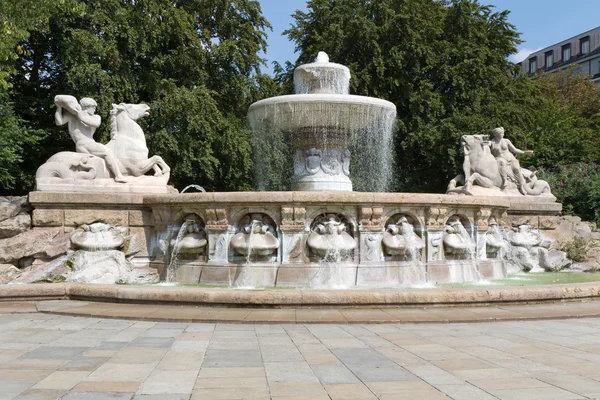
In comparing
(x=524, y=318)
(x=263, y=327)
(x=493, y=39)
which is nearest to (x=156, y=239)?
(x=263, y=327)

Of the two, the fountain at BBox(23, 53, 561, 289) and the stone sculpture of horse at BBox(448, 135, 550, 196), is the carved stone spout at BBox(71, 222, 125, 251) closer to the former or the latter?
the fountain at BBox(23, 53, 561, 289)

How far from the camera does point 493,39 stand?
28766 mm

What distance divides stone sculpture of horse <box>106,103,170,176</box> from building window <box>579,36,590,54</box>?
63672 mm

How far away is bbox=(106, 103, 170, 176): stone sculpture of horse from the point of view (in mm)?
10969

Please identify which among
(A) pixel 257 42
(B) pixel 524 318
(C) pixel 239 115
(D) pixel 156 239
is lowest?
(B) pixel 524 318

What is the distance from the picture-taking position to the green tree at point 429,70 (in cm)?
2602

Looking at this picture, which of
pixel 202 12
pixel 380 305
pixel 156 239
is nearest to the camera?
pixel 380 305

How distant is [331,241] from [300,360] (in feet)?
13.1

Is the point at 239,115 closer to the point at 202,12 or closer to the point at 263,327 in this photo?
the point at 202,12

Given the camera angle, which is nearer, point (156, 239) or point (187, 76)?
point (156, 239)

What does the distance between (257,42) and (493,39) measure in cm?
1106

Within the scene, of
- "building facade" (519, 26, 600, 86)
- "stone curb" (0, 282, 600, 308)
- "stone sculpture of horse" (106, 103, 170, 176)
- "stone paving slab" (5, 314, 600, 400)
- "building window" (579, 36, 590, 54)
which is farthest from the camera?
"building window" (579, 36, 590, 54)

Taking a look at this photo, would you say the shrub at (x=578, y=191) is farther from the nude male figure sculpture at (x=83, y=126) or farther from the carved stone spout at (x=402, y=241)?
the nude male figure sculpture at (x=83, y=126)

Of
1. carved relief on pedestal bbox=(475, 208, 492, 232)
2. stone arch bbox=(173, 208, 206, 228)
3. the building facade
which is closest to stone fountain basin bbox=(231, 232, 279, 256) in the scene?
stone arch bbox=(173, 208, 206, 228)
